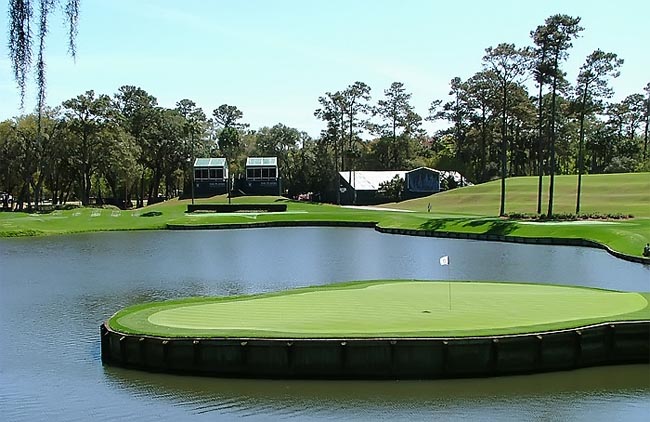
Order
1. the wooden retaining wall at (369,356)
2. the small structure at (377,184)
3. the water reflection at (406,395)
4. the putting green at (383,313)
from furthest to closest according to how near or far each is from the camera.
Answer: the small structure at (377,184)
the putting green at (383,313)
the wooden retaining wall at (369,356)
the water reflection at (406,395)

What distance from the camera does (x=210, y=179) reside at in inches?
4365

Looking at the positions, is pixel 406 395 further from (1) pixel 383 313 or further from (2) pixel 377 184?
(2) pixel 377 184

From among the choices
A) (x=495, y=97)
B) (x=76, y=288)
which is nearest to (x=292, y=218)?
(x=495, y=97)

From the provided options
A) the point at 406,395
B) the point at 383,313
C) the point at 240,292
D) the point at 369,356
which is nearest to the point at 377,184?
the point at 240,292

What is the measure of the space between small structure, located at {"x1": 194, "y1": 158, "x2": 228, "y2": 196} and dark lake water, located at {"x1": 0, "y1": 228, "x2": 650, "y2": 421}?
56.2m

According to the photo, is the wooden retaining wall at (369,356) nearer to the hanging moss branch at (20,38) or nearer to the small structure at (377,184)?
the hanging moss branch at (20,38)

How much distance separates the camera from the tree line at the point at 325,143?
293 feet

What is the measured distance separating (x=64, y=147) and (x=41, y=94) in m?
93.9

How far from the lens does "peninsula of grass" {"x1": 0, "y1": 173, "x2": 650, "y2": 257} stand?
177 ft

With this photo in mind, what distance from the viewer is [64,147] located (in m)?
94.9

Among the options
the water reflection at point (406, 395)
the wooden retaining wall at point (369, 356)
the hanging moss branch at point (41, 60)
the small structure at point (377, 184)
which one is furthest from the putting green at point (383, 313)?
the small structure at point (377, 184)

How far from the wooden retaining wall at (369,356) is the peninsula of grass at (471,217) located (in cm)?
2736

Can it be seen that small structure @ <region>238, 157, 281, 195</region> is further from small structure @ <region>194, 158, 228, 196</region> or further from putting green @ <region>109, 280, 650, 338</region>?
putting green @ <region>109, 280, 650, 338</region>

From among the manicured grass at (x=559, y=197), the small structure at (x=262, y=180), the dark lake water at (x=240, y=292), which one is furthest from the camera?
the small structure at (x=262, y=180)
